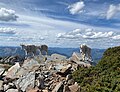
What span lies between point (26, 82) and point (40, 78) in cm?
196

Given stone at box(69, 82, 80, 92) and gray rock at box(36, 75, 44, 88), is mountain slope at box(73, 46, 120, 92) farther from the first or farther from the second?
gray rock at box(36, 75, 44, 88)

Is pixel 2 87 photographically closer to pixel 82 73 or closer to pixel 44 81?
pixel 44 81

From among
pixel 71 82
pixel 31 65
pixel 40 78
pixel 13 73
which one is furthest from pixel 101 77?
pixel 31 65

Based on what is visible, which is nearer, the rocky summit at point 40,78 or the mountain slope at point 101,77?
the mountain slope at point 101,77

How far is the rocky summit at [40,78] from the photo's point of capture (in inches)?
1547

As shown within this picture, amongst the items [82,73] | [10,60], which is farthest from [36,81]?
[10,60]

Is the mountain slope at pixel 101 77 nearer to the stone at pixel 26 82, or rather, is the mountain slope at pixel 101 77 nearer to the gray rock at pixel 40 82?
the gray rock at pixel 40 82

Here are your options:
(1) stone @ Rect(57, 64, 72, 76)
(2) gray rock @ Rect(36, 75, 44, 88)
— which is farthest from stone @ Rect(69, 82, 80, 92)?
(1) stone @ Rect(57, 64, 72, 76)

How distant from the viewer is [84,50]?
6612 cm

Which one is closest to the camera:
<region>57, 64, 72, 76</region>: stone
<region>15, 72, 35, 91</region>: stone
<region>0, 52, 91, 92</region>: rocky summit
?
<region>0, 52, 91, 92</region>: rocky summit

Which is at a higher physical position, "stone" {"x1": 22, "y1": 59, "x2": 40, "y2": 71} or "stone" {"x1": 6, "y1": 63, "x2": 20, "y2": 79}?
"stone" {"x1": 22, "y1": 59, "x2": 40, "y2": 71}

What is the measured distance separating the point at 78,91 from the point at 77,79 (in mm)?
5636

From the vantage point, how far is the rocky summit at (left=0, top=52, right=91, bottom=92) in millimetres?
39281

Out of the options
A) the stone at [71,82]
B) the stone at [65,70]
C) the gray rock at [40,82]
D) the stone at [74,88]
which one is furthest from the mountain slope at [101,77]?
the gray rock at [40,82]
